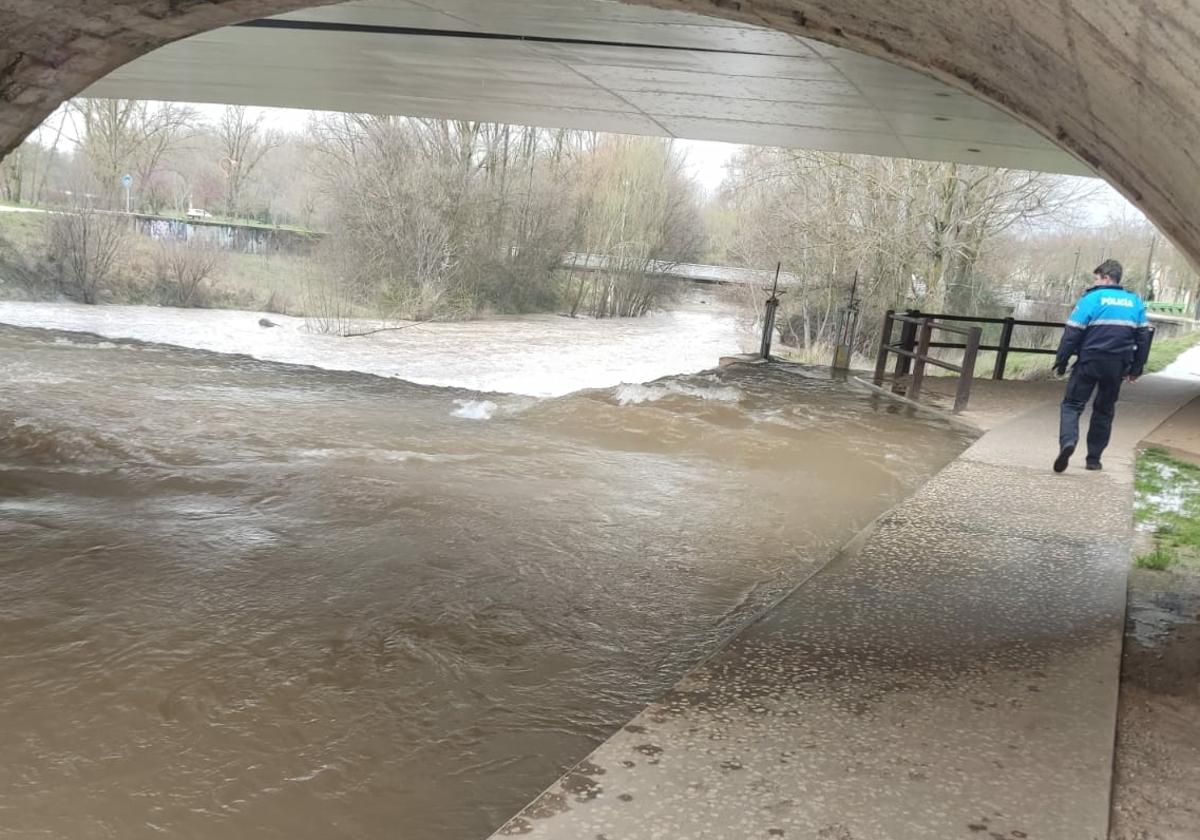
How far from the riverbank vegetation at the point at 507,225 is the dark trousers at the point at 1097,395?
46.6ft

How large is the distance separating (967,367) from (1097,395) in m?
3.71

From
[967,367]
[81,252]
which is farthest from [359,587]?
[81,252]

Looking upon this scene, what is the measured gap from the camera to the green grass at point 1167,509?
4.81 metres

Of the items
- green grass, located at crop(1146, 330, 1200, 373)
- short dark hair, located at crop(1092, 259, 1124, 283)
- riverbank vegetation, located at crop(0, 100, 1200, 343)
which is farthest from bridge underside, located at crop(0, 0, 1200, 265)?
riverbank vegetation, located at crop(0, 100, 1200, 343)

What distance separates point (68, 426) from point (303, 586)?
447cm

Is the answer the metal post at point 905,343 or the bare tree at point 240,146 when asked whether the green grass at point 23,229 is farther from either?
the metal post at point 905,343

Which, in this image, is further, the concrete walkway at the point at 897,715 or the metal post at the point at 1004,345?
the metal post at the point at 1004,345

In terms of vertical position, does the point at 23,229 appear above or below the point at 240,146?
below

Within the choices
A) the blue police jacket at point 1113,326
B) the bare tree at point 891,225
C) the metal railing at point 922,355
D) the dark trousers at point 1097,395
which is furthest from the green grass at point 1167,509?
the bare tree at point 891,225

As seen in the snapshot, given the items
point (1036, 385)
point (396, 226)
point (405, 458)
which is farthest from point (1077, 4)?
point (396, 226)

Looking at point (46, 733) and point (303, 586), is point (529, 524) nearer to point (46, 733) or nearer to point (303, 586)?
point (303, 586)

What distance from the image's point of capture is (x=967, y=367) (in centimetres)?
1030

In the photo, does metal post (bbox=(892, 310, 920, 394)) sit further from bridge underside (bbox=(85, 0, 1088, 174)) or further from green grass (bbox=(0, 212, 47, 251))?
green grass (bbox=(0, 212, 47, 251))

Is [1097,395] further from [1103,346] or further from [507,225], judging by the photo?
[507,225]
